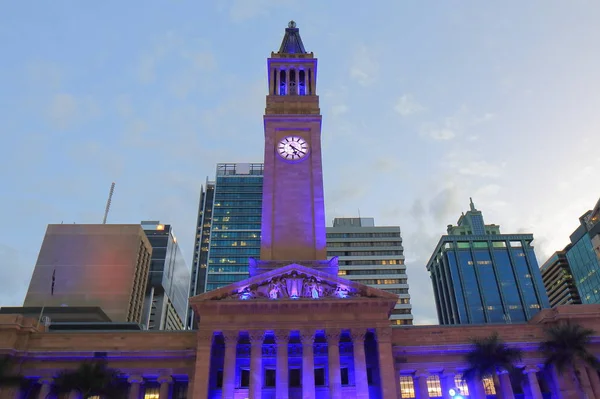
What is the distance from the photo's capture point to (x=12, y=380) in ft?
138

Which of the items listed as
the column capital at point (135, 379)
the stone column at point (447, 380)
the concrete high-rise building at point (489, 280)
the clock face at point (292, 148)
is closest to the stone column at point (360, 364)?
the stone column at point (447, 380)

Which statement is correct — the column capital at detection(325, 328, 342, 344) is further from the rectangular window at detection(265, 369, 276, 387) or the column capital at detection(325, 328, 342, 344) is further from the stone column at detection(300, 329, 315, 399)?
the rectangular window at detection(265, 369, 276, 387)

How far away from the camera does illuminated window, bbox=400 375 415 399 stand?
158 ft

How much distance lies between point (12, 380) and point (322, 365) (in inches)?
1064

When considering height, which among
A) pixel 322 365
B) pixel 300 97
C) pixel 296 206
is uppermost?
pixel 300 97

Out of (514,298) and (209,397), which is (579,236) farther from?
(209,397)

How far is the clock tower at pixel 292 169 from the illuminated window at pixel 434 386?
52.3 feet

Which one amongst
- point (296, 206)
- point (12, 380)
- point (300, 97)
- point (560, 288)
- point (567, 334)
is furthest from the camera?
point (560, 288)

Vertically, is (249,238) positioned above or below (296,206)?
above

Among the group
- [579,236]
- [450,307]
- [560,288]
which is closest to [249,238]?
[450,307]

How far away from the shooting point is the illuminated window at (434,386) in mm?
48156

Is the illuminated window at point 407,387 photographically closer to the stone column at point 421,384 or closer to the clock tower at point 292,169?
the stone column at point 421,384

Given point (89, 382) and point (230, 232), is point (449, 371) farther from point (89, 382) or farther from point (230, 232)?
point (230, 232)

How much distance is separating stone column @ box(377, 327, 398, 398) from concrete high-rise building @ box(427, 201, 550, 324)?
117m
